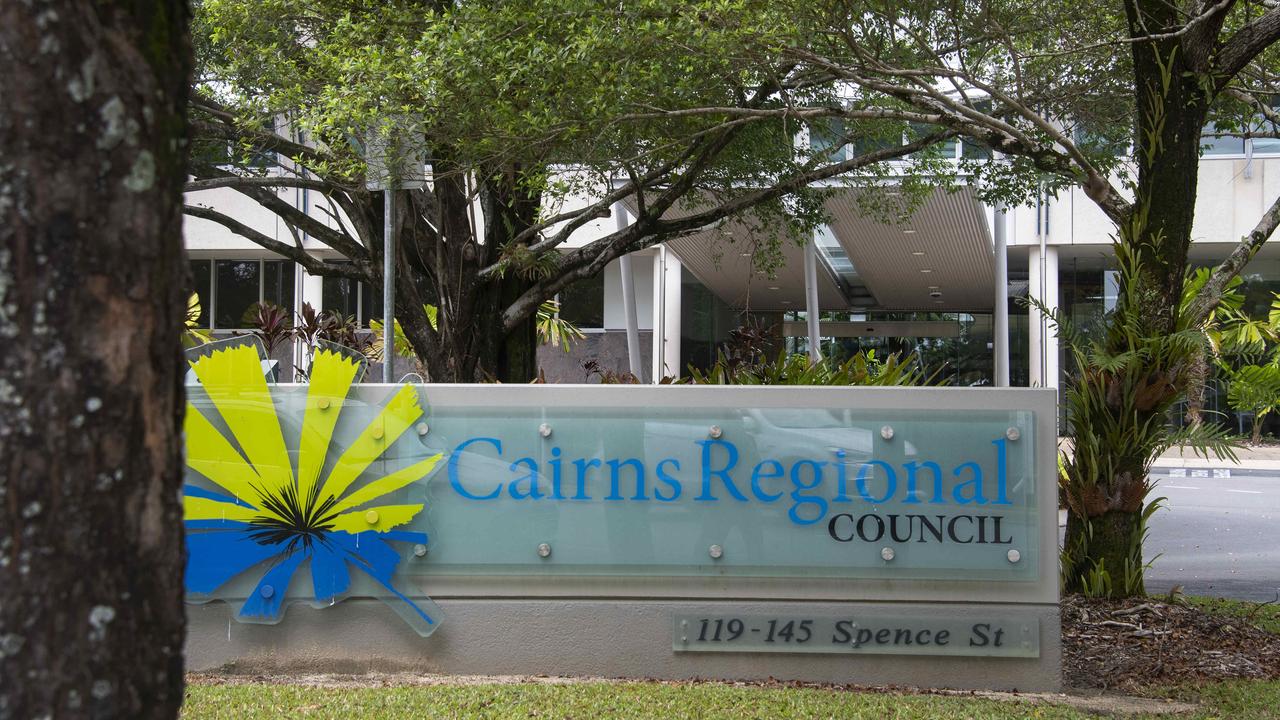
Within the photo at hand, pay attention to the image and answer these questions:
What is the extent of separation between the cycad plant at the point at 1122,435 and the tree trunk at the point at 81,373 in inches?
264

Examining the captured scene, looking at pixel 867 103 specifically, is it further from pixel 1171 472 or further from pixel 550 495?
pixel 1171 472

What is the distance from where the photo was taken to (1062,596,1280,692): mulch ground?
22.6ft

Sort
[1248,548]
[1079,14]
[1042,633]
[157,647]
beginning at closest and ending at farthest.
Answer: [157,647], [1042,633], [1079,14], [1248,548]

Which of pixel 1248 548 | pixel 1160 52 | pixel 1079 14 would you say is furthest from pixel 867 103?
pixel 1248 548

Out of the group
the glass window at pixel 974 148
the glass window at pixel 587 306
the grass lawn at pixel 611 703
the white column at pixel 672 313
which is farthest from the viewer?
the glass window at pixel 587 306

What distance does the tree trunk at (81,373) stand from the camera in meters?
2.00

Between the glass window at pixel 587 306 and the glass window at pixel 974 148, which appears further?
the glass window at pixel 587 306

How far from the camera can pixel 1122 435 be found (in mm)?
7844

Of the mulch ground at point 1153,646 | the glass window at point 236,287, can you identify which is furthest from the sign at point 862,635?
the glass window at point 236,287

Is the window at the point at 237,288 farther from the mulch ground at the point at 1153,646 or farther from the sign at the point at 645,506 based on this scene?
the mulch ground at the point at 1153,646

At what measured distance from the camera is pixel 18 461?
6.55 ft

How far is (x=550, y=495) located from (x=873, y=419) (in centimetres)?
185

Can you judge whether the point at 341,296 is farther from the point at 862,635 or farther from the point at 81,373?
the point at 81,373

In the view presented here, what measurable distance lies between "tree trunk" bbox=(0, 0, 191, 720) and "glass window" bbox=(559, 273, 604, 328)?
25.4 metres
